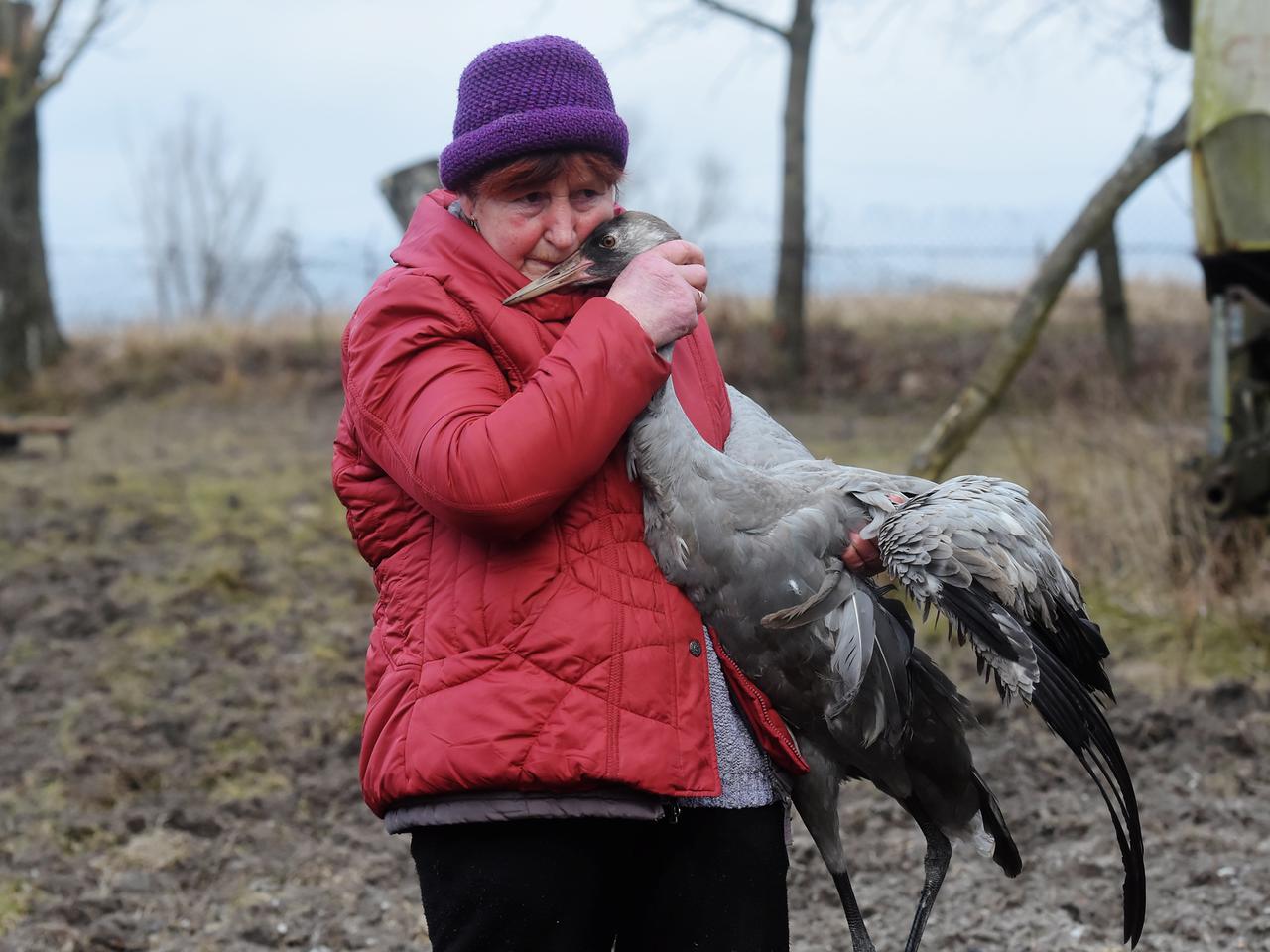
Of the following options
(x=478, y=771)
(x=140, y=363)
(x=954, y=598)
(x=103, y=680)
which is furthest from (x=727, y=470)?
(x=140, y=363)

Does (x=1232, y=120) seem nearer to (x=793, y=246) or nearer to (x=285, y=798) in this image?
(x=285, y=798)

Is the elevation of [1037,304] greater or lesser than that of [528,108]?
lesser

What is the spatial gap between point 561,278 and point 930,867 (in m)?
1.50

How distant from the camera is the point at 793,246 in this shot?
1497 centimetres

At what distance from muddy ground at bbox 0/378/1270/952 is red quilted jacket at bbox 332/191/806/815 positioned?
2.15m

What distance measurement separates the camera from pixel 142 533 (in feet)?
29.5

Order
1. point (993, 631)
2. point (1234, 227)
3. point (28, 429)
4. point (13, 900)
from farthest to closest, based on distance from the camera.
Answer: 1. point (28, 429)
2. point (1234, 227)
3. point (13, 900)
4. point (993, 631)

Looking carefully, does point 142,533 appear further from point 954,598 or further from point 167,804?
point 954,598

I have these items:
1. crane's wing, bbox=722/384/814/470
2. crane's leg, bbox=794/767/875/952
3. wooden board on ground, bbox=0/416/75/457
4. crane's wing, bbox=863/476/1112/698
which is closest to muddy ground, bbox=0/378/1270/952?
crane's leg, bbox=794/767/875/952

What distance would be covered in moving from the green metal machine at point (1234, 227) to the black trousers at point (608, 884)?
380cm

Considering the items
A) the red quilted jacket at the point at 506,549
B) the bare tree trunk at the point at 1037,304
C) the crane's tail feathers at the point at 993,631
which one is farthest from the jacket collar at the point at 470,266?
the bare tree trunk at the point at 1037,304

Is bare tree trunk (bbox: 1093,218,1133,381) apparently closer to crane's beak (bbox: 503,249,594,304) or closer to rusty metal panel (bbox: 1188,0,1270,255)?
rusty metal panel (bbox: 1188,0,1270,255)

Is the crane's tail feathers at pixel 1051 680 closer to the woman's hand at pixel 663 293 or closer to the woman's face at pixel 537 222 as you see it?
the woman's hand at pixel 663 293

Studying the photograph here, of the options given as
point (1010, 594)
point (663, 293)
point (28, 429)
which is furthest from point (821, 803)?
point (28, 429)
